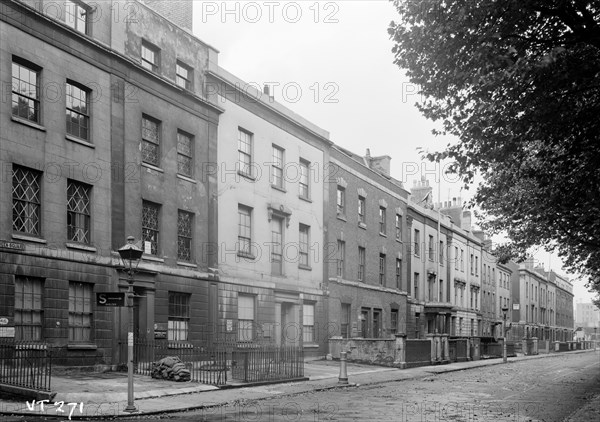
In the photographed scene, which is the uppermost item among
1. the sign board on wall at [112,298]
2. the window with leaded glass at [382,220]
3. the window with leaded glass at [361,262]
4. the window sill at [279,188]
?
the window sill at [279,188]

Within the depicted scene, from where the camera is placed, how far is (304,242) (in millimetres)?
34062

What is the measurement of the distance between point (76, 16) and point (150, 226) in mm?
7340

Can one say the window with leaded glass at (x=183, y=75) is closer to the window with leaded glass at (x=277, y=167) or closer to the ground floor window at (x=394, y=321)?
the window with leaded glass at (x=277, y=167)

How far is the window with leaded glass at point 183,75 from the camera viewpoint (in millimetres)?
25922

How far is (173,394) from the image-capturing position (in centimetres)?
1728

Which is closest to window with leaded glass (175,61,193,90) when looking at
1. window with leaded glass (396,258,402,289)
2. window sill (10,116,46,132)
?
window sill (10,116,46,132)

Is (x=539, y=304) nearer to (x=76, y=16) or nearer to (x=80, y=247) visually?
(x=80, y=247)

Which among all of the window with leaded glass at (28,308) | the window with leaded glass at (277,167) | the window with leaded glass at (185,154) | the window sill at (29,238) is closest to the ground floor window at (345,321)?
the window with leaded glass at (277,167)

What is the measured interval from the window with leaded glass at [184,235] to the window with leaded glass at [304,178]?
9.06m

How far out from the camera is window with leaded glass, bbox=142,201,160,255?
23.6 metres

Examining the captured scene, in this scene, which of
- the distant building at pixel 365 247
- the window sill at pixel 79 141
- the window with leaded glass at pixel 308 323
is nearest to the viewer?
the window sill at pixel 79 141

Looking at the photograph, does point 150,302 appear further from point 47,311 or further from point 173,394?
point 173,394

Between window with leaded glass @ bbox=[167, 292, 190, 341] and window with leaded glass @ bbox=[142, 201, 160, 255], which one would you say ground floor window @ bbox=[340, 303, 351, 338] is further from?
window with leaded glass @ bbox=[142, 201, 160, 255]

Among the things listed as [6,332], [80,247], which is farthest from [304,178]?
[6,332]
